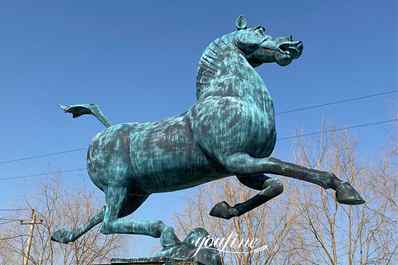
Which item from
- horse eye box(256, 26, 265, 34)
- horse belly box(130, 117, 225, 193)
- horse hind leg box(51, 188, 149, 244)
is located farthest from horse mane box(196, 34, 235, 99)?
horse hind leg box(51, 188, 149, 244)

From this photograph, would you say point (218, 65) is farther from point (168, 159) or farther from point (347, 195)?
point (347, 195)

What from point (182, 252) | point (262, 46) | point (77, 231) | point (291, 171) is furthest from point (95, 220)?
point (262, 46)

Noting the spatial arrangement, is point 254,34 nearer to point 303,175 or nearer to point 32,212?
point 303,175

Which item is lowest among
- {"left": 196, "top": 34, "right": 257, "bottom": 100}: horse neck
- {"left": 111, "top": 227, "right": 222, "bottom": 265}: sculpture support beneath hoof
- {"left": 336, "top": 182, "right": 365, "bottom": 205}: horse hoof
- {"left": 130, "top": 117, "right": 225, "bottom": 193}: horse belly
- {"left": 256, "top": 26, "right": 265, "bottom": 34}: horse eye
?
{"left": 111, "top": 227, "right": 222, "bottom": 265}: sculpture support beneath hoof

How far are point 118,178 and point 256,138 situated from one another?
1.44m

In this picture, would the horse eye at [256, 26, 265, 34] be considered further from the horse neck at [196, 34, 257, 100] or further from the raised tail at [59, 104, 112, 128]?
the raised tail at [59, 104, 112, 128]

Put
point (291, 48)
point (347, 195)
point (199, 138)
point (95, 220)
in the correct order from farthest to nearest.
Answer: point (95, 220), point (291, 48), point (199, 138), point (347, 195)

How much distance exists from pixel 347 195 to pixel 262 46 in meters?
1.58

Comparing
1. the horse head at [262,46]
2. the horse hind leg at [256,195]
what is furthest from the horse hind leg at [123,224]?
the horse head at [262,46]

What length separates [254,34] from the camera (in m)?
4.39

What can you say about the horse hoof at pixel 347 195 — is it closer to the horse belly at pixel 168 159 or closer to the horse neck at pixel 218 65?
the horse belly at pixel 168 159

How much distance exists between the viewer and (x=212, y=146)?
3.98m

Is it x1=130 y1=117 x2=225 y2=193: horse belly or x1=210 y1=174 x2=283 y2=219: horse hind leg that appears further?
x1=130 y1=117 x2=225 y2=193: horse belly

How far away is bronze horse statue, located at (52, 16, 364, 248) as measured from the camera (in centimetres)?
389
